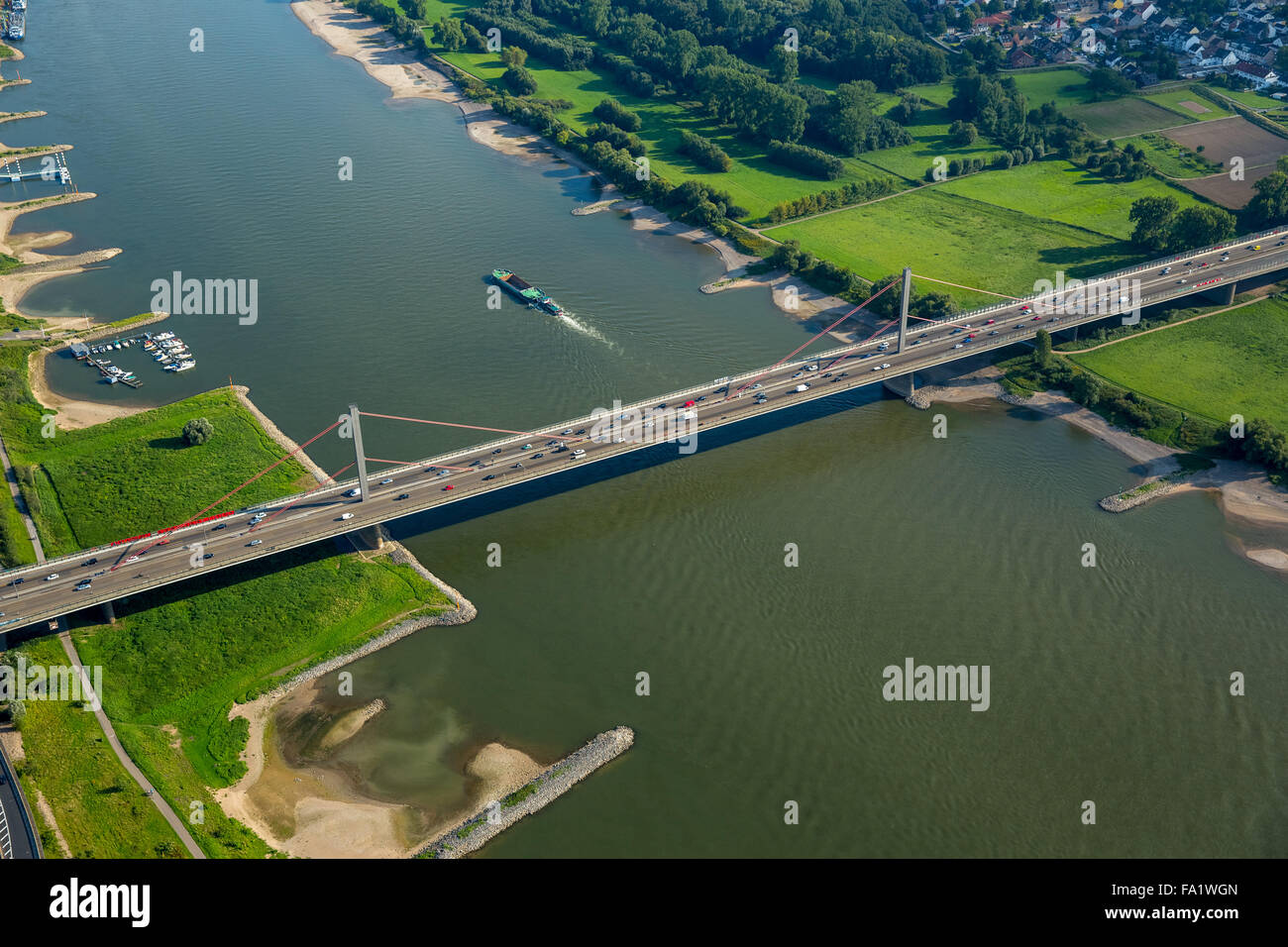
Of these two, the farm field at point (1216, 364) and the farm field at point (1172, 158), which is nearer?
the farm field at point (1216, 364)

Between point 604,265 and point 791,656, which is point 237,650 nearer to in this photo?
point 791,656

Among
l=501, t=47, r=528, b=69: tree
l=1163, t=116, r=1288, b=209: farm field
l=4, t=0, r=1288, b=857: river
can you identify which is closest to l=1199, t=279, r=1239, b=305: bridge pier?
l=1163, t=116, r=1288, b=209: farm field

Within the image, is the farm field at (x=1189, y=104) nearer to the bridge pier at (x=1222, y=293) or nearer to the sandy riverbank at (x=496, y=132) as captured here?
the bridge pier at (x=1222, y=293)

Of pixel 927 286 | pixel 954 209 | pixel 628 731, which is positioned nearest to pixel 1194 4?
pixel 954 209

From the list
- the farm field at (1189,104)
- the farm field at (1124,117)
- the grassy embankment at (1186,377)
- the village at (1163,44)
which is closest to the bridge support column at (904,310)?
the grassy embankment at (1186,377)

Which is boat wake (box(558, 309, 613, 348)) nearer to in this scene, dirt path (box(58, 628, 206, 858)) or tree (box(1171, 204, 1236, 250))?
dirt path (box(58, 628, 206, 858))

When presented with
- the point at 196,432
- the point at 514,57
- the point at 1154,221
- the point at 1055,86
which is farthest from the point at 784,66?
the point at 196,432
